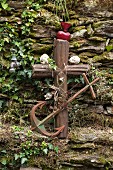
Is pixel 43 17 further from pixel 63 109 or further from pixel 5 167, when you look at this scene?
pixel 5 167

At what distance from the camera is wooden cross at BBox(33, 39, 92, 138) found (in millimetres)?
3979

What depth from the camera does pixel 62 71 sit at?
402cm

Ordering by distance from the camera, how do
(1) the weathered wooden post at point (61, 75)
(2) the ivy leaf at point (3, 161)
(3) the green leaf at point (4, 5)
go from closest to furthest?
(2) the ivy leaf at point (3, 161), (1) the weathered wooden post at point (61, 75), (3) the green leaf at point (4, 5)

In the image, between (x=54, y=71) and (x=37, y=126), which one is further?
(x=54, y=71)

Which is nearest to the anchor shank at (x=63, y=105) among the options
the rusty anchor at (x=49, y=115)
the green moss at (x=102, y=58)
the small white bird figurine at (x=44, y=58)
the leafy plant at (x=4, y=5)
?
the rusty anchor at (x=49, y=115)

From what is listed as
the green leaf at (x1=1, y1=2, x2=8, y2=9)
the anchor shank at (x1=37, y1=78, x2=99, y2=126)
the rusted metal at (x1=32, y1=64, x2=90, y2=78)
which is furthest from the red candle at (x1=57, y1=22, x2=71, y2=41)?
the green leaf at (x1=1, y1=2, x2=8, y2=9)

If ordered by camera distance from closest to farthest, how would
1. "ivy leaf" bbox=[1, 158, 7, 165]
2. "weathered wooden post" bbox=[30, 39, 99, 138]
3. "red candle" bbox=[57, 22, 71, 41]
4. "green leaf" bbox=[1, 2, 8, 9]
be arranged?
"ivy leaf" bbox=[1, 158, 7, 165], "weathered wooden post" bbox=[30, 39, 99, 138], "red candle" bbox=[57, 22, 71, 41], "green leaf" bbox=[1, 2, 8, 9]

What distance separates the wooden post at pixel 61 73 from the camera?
399 centimetres

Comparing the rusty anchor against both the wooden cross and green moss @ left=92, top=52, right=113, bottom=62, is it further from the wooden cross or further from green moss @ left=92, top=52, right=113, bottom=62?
green moss @ left=92, top=52, right=113, bottom=62

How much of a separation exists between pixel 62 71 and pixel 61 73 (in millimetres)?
27

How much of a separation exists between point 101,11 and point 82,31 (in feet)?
1.29

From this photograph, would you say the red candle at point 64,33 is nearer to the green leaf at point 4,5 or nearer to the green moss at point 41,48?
the green moss at point 41,48

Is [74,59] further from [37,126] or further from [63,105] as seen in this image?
[37,126]

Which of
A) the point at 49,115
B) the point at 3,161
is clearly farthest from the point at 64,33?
the point at 3,161
